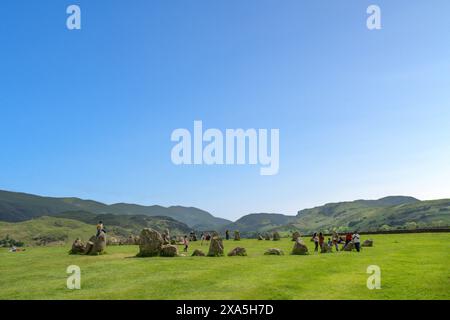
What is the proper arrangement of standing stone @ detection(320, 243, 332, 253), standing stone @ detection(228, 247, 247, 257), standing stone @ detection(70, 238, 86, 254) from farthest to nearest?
1. standing stone @ detection(320, 243, 332, 253)
2. standing stone @ detection(70, 238, 86, 254)
3. standing stone @ detection(228, 247, 247, 257)

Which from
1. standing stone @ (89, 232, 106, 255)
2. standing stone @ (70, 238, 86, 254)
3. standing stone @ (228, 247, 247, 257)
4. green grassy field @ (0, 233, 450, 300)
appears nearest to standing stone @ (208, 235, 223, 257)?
standing stone @ (228, 247, 247, 257)

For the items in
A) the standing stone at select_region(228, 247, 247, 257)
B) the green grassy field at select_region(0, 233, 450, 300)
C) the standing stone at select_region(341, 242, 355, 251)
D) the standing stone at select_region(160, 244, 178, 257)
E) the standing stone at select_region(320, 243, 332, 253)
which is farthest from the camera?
the standing stone at select_region(341, 242, 355, 251)

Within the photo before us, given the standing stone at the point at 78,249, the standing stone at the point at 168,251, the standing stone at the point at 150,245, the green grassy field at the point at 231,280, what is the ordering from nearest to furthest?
the green grassy field at the point at 231,280 < the standing stone at the point at 168,251 < the standing stone at the point at 150,245 < the standing stone at the point at 78,249

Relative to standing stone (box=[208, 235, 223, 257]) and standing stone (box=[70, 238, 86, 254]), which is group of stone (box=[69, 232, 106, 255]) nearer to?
standing stone (box=[70, 238, 86, 254])

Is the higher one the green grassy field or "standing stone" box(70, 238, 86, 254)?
the green grassy field

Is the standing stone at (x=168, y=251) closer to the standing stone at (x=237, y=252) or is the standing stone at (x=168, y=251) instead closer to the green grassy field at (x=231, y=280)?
the green grassy field at (x=231, y=280)

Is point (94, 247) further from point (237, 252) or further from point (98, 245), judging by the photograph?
point (237, 252)

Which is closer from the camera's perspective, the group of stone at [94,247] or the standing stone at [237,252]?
the standing stone at [237,252]

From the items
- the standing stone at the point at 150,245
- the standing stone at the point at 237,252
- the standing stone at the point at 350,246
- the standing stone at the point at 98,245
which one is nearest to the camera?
the standing stone at the point at 150,245

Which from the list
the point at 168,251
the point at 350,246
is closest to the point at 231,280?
the point at 168,251

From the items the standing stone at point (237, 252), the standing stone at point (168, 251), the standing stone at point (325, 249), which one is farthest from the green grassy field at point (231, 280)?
the standing stone at point (325, 249)
